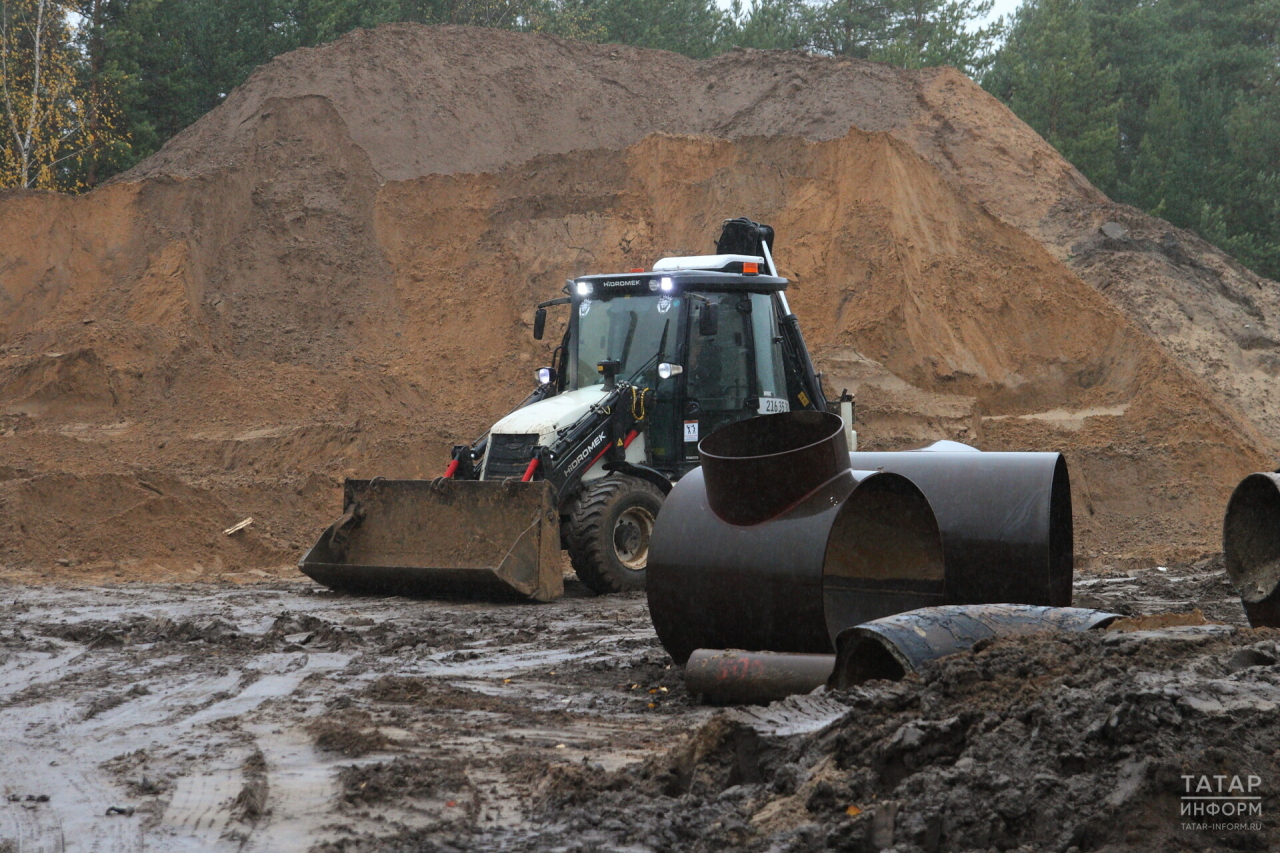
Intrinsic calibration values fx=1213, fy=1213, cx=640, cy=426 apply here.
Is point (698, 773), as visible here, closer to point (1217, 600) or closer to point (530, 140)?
point (1217, 600)

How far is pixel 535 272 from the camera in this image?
23.2 meters

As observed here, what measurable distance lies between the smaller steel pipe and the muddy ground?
140 millimetres

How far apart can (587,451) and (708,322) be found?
1.61 metres

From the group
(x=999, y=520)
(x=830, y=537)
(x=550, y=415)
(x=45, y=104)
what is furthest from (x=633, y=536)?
(x=45, y=104)

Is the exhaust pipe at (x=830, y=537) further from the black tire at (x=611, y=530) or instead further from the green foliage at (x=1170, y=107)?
the green foliage at (x=1170, y=107)

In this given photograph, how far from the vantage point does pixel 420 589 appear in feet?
34.4

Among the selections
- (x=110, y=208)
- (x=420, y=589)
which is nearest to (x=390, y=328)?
(x=110, y=208)

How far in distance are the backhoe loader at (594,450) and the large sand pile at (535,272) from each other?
3.98 m

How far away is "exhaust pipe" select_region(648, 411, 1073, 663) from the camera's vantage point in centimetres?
621

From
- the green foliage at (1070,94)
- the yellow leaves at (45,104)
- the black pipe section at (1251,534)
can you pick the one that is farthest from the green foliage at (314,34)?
the black pipe section at (1251,534)

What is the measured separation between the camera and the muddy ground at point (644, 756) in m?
3.64

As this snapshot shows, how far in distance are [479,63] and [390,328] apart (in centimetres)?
794

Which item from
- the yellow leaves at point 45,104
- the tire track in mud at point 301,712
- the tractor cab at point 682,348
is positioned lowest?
the tire track in mud at point 301,712

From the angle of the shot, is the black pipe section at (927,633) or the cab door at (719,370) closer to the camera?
the black pipe section at (927,633)
